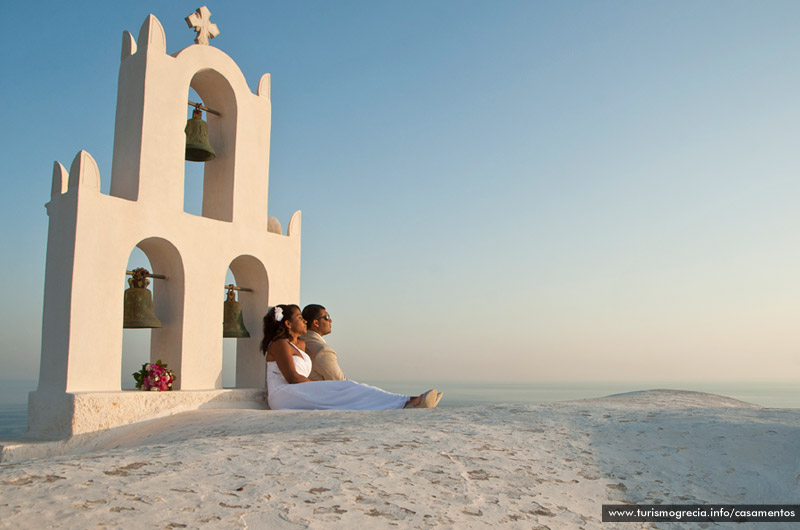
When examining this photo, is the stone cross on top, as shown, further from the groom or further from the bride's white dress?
the bride's white dress

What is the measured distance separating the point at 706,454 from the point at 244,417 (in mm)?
3835

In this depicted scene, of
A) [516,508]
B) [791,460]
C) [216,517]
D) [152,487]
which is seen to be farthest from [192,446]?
[791,460]

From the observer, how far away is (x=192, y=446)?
3.56 m

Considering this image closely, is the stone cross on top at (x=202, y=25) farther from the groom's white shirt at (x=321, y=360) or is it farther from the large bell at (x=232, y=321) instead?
the groom's white shirt at (x=321, y=360)

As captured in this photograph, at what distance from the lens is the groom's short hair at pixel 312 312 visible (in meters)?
8.79

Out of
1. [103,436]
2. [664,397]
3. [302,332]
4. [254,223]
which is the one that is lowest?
[103,436]

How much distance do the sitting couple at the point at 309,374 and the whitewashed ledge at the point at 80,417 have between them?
1205 millimetres

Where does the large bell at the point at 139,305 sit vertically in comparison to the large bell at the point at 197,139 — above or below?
below

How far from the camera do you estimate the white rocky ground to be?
8.62 ft

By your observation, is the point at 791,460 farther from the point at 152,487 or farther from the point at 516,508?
the point at 152,487

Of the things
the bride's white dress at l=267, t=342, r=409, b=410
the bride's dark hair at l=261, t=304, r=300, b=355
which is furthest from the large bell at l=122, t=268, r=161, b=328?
the bride's white dress at l=267, t=342, r=409, b=410

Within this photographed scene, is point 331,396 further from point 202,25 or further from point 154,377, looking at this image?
point 202,25

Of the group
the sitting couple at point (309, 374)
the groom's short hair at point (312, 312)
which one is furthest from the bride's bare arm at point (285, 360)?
the groom's short hair at point (312, 312)

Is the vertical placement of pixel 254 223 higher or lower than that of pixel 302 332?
higher
